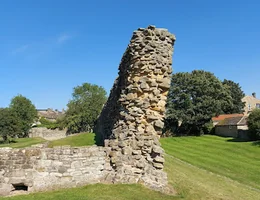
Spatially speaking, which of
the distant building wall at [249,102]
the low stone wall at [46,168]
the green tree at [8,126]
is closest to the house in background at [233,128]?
the distant building wall at [249,102]

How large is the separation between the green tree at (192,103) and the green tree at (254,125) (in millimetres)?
9929

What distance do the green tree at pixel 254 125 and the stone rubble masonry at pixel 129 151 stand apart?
35.6 metres

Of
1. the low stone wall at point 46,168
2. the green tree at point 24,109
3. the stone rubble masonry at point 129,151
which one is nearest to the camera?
the low stone wall at point 46,168

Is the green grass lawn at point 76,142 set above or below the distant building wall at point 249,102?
below

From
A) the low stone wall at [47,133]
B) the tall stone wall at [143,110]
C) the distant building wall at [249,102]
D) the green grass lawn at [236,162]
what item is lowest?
the green grass lawn at [236,162]

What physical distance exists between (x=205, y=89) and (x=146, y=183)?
47.1 meters

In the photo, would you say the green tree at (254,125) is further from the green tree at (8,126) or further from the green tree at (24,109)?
the green tree at (24,109)

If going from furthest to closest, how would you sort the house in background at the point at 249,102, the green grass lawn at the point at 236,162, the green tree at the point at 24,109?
1. the house in background at the point at 249,102
2. the green tree at the point at 24,109
3. the green grass lawn at the point at 236,162

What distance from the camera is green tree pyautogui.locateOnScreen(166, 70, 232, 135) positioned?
173 feet

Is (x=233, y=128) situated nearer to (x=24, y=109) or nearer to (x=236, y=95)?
(x=236, y=95)

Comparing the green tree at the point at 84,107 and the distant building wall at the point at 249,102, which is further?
A: the distant building wall at the point at 249,102

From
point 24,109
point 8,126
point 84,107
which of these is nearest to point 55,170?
point 8,126

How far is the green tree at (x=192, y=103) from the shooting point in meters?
52.6

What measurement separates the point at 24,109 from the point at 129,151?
6464 cm
